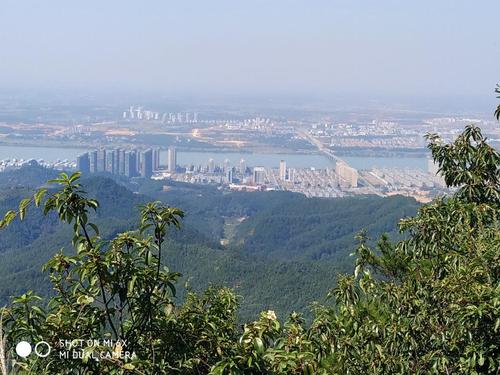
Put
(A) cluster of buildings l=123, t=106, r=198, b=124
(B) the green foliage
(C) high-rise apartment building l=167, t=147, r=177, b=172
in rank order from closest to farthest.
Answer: (B) the green foliage, (C) high-rise apartment building l=167, t=147, r=177, b=172, (A) cluster of buildings l=123, t=106, r=198, b=124

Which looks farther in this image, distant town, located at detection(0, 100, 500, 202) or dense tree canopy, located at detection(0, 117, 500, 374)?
distant town, located at detection(0, 100, 500, 202)

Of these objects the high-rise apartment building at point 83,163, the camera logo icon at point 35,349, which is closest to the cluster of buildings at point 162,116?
the high-rise apartment building at point 83,163

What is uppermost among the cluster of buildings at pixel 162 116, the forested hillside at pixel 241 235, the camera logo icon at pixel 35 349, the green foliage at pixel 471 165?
the green foliage at pixel 471 165

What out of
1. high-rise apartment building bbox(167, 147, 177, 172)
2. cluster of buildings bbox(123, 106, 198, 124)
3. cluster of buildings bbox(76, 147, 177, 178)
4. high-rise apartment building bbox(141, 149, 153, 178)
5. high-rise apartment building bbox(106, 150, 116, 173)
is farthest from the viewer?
cluster of buildings bbox(123, 106, 198, 124)

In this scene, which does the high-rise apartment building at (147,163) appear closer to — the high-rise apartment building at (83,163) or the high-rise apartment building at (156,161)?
the high-rise apartment building at (156,161)

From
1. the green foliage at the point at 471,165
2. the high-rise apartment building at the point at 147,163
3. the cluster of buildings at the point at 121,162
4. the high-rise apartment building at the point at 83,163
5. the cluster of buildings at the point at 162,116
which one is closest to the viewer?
the green foliage at the point at 471,165

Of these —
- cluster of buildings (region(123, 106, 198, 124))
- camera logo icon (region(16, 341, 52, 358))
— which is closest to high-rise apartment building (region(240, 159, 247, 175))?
cluster of buildings (region(123, 106, 198, 124))

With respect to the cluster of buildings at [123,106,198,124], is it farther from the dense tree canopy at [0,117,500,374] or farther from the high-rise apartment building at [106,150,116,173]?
the dense tree canopy at [0,117,500,374]
